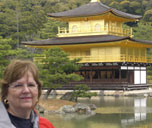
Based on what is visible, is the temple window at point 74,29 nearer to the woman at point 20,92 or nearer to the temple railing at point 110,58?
the temple railing at point 110,58

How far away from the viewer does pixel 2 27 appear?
168 ft

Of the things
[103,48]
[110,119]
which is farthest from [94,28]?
[110,119]

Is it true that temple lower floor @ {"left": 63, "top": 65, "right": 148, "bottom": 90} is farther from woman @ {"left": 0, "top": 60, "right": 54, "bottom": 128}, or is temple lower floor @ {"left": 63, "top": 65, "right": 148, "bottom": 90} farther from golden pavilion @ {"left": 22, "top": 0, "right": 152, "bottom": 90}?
woman @ {"left": 0, "top": 60, "right": 54, "bottom": 128}

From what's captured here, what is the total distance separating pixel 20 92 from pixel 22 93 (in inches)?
0.6

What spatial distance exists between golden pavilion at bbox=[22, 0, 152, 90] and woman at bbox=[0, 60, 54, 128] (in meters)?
27.8

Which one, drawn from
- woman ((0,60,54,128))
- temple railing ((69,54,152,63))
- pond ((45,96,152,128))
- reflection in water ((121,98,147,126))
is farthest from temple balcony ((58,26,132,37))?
woman ((0,60,54,128))

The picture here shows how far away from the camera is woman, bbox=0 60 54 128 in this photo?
2752 millimetres

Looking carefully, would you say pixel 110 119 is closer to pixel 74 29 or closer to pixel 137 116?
pixel 137 116

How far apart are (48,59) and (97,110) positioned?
3832 mm

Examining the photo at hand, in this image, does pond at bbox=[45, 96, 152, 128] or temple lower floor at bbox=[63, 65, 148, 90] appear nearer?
A: pond at bbox=[45, 96, 152, 128]

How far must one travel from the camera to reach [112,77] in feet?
108

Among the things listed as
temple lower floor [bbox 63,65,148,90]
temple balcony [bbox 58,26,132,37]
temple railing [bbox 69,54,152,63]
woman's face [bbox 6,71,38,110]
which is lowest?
temple lower floor [bbox 63,65,148,90]

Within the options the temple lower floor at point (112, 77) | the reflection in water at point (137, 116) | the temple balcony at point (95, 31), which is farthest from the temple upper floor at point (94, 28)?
the reflection in water at point (137, 116)

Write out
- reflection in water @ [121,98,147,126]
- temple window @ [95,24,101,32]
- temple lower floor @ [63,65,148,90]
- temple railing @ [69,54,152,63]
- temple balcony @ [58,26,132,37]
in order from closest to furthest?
reflection in water @ [121,98,147,126] → temple lower floor @ [63,65,148,90] → temple railing @ [69,54,152,63] → temple balcony @ [58,26,132,37] → temple window @ [95,24,101,32]
